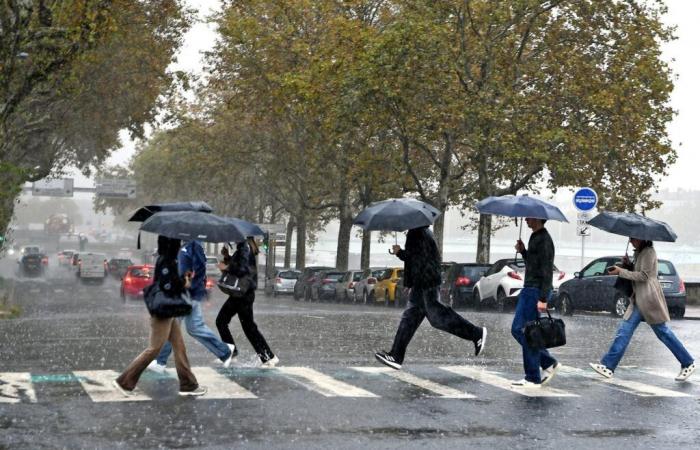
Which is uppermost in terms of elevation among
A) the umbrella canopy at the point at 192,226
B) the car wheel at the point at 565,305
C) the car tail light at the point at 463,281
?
the umbrella canopy at the point at 192,226

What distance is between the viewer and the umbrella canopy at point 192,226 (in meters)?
10.9

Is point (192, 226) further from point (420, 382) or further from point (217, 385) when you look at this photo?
point (420, 382)

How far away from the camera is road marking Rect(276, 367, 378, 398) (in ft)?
37.0

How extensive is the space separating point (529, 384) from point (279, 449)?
14.2 feet

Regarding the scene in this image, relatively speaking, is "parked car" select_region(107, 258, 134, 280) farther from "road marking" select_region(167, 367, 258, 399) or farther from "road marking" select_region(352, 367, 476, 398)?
"road marking" select_region(167, 367, 258, 399)

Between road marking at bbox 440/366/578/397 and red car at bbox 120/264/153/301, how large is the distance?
29144 mm

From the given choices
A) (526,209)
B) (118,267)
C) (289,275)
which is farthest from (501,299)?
(118,267)

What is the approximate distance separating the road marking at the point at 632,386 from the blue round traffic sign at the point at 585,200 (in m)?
19.0

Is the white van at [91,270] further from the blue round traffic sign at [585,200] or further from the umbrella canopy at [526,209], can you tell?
the umbrella canopy at [526,209]

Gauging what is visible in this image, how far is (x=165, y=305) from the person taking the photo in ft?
35.4

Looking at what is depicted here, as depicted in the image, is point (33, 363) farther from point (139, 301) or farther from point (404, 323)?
point (139, 301)

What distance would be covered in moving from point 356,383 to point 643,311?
3.47 meters

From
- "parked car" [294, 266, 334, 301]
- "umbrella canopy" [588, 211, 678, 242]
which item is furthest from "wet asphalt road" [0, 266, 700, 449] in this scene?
"parked car" [294, 266, 334, 301]

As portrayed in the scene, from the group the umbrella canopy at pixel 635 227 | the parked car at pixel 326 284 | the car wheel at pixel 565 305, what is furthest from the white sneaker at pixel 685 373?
the parked car at pixel 326 284
